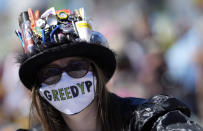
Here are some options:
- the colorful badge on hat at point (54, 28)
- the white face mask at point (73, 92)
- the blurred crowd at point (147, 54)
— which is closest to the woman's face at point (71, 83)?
the white face mask at point (73, 92)

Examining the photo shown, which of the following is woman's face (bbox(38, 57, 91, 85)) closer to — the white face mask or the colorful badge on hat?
the white face mask

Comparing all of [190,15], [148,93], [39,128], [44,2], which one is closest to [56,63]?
[39,128]

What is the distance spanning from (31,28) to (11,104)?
274 cm

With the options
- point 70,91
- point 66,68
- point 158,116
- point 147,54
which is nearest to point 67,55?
point 66,68

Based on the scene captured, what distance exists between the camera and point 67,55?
1946 mm

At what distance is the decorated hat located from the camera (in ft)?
6.18

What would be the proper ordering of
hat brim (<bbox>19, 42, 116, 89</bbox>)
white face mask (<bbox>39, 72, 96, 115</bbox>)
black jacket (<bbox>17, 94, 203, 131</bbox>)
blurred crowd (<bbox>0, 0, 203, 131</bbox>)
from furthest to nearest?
blurred crowd (<bbox>0, 0, 203, 131</bbox>)
white face mask (<bbox>39, 72, 96, 115</bbox>)
hat brim (<bbox>19, 42, 116, 89</bbox>)
black jacket (<bbox>17, 94, 203, 131</bbox>)

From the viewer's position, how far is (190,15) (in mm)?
4051

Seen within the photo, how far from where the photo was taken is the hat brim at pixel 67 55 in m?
1.88

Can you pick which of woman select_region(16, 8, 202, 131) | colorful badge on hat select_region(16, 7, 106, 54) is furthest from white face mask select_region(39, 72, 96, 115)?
colorful badge on hat select_region(16, 7, 106, 54)

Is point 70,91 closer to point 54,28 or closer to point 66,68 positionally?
point 66,68

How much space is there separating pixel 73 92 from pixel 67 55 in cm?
24

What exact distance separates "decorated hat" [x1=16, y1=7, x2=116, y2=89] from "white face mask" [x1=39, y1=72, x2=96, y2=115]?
14 cm

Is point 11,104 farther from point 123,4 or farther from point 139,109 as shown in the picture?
point 139,109
